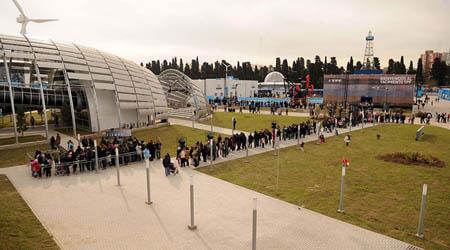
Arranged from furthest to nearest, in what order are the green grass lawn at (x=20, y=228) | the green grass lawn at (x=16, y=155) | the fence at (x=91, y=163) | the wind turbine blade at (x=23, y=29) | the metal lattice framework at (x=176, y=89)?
the metal lattice framework at (x=176, y=89) < the wind turbine blade at (x=23, y=29) < the green grass lawn at (x=16, y=155) < the fence at (x=91, y=163) < the green grass lawn at (x=20, y=228)

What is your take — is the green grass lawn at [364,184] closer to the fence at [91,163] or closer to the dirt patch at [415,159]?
the dirt patch at [415,159]

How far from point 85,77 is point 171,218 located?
22808mm

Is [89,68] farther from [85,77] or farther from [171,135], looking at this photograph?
[171,135]

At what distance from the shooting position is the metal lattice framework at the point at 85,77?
27.2m

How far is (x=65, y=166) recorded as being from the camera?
17312 millimetres

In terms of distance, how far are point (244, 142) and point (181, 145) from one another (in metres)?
5.34

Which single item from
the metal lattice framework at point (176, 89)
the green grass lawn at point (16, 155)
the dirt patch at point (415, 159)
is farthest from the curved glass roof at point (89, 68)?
the dirt patch at point (415, 159)

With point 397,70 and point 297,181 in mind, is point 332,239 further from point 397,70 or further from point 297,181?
point 397,70

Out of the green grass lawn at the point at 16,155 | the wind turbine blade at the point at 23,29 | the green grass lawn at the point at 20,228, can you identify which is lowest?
the green grass lawn at the point at 16,155

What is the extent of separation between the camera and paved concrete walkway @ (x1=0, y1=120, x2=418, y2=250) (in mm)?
9805

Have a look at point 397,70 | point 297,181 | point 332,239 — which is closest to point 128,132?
point 297,181

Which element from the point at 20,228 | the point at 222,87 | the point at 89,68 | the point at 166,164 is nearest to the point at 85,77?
the point at 89,68

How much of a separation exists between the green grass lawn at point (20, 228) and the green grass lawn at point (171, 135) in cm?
1239

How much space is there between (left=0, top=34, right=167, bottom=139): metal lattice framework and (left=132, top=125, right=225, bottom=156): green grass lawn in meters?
2.52
